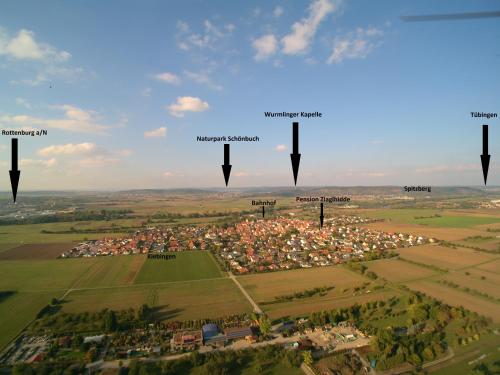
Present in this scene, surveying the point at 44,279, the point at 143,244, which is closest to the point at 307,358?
the point at 44,279

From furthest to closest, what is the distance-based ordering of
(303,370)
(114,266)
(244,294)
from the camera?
(114,266) → (244,294) → (303,370)

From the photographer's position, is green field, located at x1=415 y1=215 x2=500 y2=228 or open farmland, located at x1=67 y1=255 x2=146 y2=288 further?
green field, located at x1=415 y1=215 x2=500 y2=228

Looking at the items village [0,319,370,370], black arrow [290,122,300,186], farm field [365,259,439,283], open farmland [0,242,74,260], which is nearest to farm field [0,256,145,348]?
open farmland [0,242,74,260]

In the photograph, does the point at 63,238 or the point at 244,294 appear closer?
the point at 244,294

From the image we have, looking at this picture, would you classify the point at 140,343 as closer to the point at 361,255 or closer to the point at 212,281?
the point at 212,281

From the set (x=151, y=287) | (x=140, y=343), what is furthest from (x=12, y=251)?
(x=140, y=343)

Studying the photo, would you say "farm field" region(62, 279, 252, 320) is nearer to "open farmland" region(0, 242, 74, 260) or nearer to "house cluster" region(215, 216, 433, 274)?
"house cluster" region(215, 216, 433, 274)

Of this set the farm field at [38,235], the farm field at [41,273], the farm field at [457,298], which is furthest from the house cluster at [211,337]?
the farm field at [38,235]
